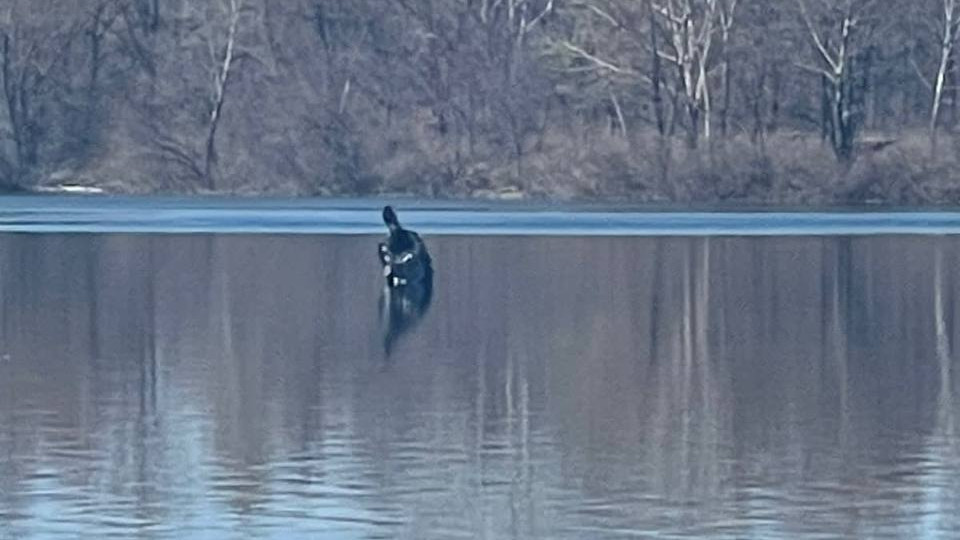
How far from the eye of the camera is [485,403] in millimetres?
19906

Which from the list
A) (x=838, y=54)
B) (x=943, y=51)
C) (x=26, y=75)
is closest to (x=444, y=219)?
(x=838, y=54)

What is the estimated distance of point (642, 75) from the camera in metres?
62.0

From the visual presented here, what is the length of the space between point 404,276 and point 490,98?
32.3 meters

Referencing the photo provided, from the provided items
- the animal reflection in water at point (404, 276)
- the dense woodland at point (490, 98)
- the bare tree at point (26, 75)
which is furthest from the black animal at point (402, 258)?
the bare tree at point (26, 75)

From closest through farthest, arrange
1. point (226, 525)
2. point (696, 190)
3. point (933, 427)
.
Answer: point (226, 525), point (933, 427), point (696, 190)

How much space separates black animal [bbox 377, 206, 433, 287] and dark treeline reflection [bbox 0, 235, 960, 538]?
1.06ft

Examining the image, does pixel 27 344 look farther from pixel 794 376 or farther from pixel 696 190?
pixel 696 190

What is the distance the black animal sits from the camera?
31484 millimetres

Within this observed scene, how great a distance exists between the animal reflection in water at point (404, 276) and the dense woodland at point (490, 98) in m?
24.4

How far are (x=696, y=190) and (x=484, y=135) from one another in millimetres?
6686

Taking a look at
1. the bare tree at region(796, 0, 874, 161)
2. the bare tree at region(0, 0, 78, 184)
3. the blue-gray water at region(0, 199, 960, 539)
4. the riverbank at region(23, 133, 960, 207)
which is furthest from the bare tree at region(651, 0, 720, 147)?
the blue-gray water at region(0, 199, 960, 539)

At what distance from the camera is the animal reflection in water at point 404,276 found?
1145 inches

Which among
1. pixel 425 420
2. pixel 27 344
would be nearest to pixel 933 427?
pixel 425 420

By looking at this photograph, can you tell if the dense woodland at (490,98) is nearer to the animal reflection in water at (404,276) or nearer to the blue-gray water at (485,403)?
the blue-gray water at (485,403)
